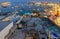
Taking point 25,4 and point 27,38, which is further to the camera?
point 25,4

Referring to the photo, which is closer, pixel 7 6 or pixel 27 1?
pixel 7 6

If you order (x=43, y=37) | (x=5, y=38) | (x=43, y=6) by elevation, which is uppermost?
(x=5, y=38)

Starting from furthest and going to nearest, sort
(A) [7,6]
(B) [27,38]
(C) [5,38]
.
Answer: (A) [7,6], (B) [27,38], (C) [5,38]

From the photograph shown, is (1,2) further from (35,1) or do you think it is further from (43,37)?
(43,37)

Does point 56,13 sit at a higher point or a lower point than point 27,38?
lower

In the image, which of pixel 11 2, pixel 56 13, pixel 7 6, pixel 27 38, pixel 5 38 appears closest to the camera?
pixel 5 38

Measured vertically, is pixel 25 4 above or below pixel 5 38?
below

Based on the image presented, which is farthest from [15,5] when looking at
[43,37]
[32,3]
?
[43,37]

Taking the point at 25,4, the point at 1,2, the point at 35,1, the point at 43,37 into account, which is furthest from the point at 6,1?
the point at 43,37

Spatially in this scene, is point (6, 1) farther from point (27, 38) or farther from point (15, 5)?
point (27, 38)
